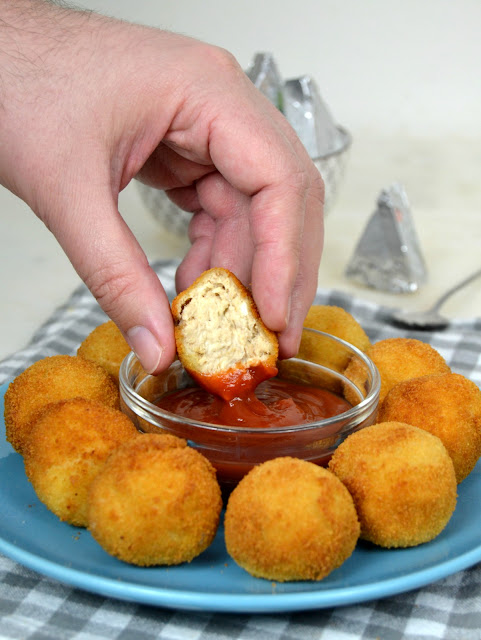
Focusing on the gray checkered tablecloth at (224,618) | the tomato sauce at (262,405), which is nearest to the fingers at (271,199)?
the tomato sauce at (262,405)

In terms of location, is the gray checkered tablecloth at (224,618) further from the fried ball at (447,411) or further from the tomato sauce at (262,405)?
the tomato sauce at (262,405)

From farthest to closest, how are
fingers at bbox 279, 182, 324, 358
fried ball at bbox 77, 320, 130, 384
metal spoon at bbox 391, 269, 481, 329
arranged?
metal spoon at bbox 391, 269, 481, 329, fried ball at bbox 77, 320, 130, 384, fingers at bbox 279, 182, 324, 358

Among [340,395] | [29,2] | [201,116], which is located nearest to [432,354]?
[340,395]

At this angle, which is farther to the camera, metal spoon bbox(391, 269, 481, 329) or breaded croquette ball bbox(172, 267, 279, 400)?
metal spoon bbox(391, 269, 481, 329)

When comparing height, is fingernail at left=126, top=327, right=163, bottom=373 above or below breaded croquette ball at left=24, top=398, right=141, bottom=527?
above

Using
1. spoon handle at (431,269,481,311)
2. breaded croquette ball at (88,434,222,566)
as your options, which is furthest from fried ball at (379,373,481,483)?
spoon handle at (431,269,481,311)

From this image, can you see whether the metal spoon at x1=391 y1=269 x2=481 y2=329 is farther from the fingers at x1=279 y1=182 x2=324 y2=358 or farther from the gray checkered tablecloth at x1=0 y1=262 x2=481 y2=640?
the gray checkered tablecloth at x1=0 y1=262 x2=481 y2=640
